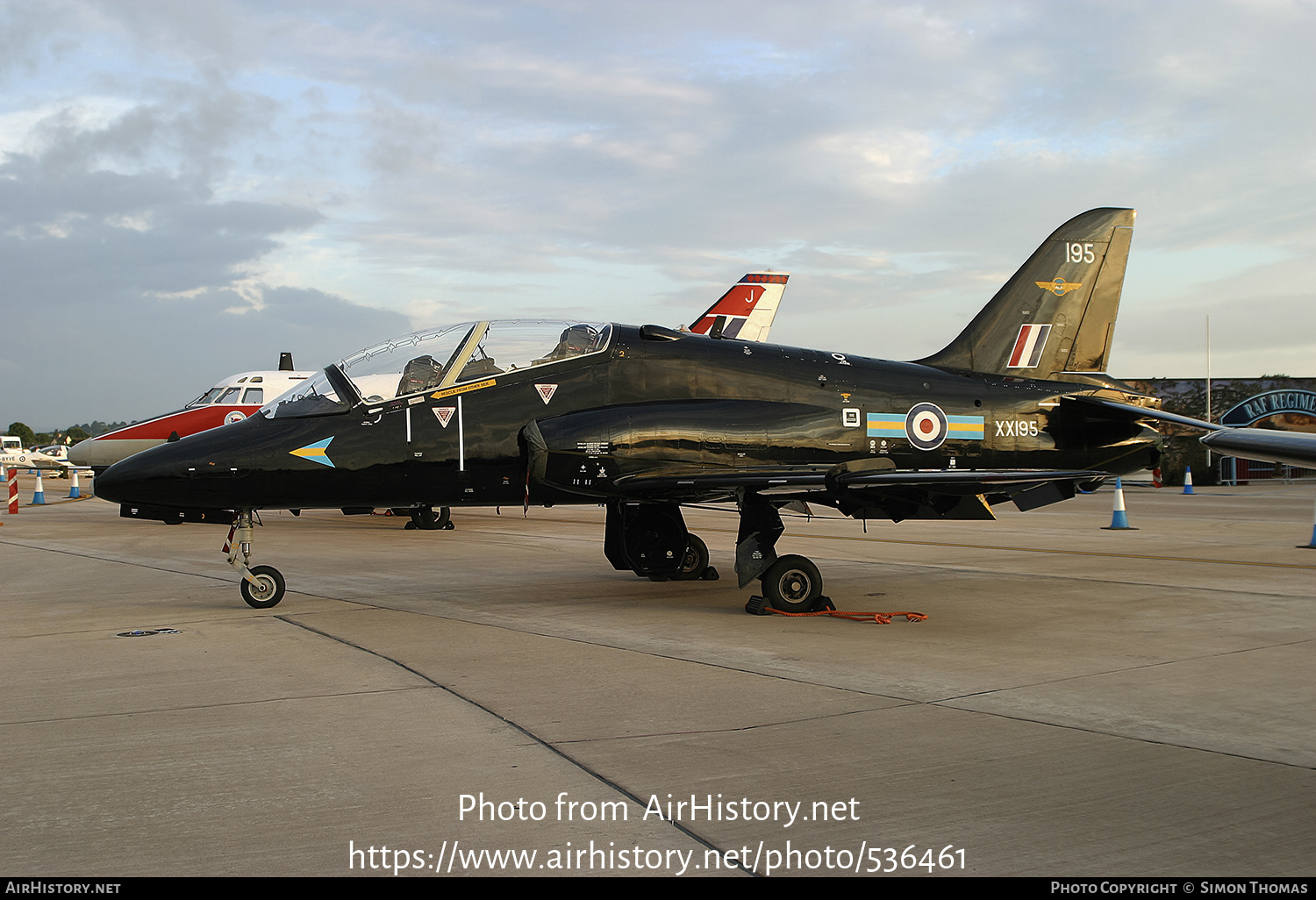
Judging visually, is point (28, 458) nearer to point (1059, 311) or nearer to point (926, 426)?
point (926, 426)

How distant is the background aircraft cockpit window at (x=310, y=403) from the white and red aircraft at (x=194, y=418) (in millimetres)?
12647

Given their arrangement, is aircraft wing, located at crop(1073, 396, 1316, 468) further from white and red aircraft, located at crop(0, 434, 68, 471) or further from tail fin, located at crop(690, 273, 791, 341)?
white and red aircraft, located at crop(0, 434, 68, 471)

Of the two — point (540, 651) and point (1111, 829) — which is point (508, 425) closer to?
point (540, 651)

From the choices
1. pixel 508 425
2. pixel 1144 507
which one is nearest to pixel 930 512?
pixel 508 425

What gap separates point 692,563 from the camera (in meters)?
12.1

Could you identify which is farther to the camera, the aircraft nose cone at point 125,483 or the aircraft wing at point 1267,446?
the aircraft nose cone at point 125,483

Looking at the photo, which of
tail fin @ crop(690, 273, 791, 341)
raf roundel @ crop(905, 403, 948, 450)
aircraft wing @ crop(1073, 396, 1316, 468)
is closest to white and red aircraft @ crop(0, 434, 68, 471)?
tail fin @ crop(690, 273, 791, 341)

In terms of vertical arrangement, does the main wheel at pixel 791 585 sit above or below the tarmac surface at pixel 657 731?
above

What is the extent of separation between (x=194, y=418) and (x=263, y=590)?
1401cm

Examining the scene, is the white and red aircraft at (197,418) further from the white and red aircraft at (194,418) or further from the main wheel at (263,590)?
the main wheel at (263,590)

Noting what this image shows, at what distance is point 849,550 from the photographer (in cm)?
1590

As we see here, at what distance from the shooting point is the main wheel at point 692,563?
1204 centimetres

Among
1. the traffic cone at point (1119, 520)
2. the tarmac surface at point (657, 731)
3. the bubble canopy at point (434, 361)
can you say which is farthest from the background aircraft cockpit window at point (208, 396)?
the traffic cone at point (1119, 520)

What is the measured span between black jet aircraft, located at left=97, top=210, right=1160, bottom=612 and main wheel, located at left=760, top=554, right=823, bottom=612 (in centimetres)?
2
